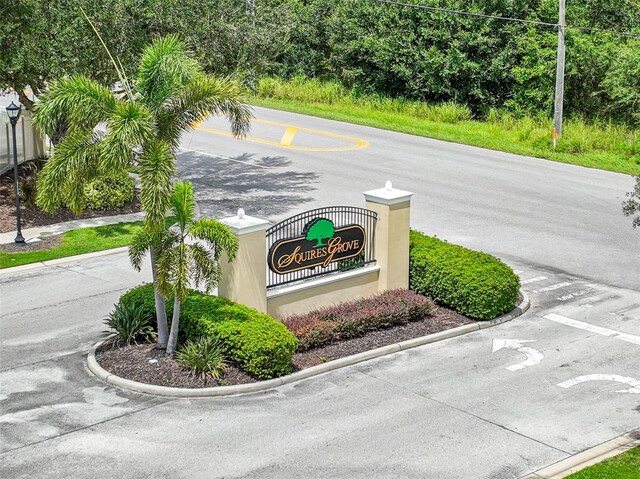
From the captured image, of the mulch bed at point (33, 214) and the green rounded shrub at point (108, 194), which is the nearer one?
Answer: the mulch bed at point (33, 214)

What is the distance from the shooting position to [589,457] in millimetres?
13570

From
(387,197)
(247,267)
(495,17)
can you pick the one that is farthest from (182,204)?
(495,17)

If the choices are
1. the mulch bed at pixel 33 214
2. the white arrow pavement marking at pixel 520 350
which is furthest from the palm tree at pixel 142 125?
the mulch bed at pixel 33 214

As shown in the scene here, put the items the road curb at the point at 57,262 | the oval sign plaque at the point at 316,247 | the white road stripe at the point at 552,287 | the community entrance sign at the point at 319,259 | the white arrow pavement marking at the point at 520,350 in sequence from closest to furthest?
the white arrow pavement marking at the point at 520,350 < the community entrance sign at the point at 319,259 < the oval sign plaque at the point at 316,247 < the white road stripe at the point at 552,287 < the road curb at the point at 57,262

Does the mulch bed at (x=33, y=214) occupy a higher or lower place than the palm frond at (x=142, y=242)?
lower

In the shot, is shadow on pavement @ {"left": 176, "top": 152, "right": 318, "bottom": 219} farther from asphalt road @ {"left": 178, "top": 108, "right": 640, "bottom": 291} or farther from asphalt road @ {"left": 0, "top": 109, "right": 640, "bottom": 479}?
asphalt road @ {"left": 0, "top": 109, "right": 640, "bottom": 479}

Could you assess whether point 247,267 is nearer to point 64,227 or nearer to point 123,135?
point 123,135

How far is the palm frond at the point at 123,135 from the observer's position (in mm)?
15523

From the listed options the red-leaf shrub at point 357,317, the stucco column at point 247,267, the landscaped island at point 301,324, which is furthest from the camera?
the red-leaf shrub at point 357,317

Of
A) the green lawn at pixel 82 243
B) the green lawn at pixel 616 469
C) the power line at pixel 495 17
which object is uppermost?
the power line at pixel 495 17

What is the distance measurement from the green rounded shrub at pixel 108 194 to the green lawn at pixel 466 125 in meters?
11.5

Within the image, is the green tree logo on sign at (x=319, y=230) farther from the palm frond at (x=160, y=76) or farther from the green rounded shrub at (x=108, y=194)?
the green rounded shrub at (x=108, y=194)

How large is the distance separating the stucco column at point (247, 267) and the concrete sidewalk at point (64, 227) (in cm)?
982

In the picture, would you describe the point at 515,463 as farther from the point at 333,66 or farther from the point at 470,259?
the point at 333,66
